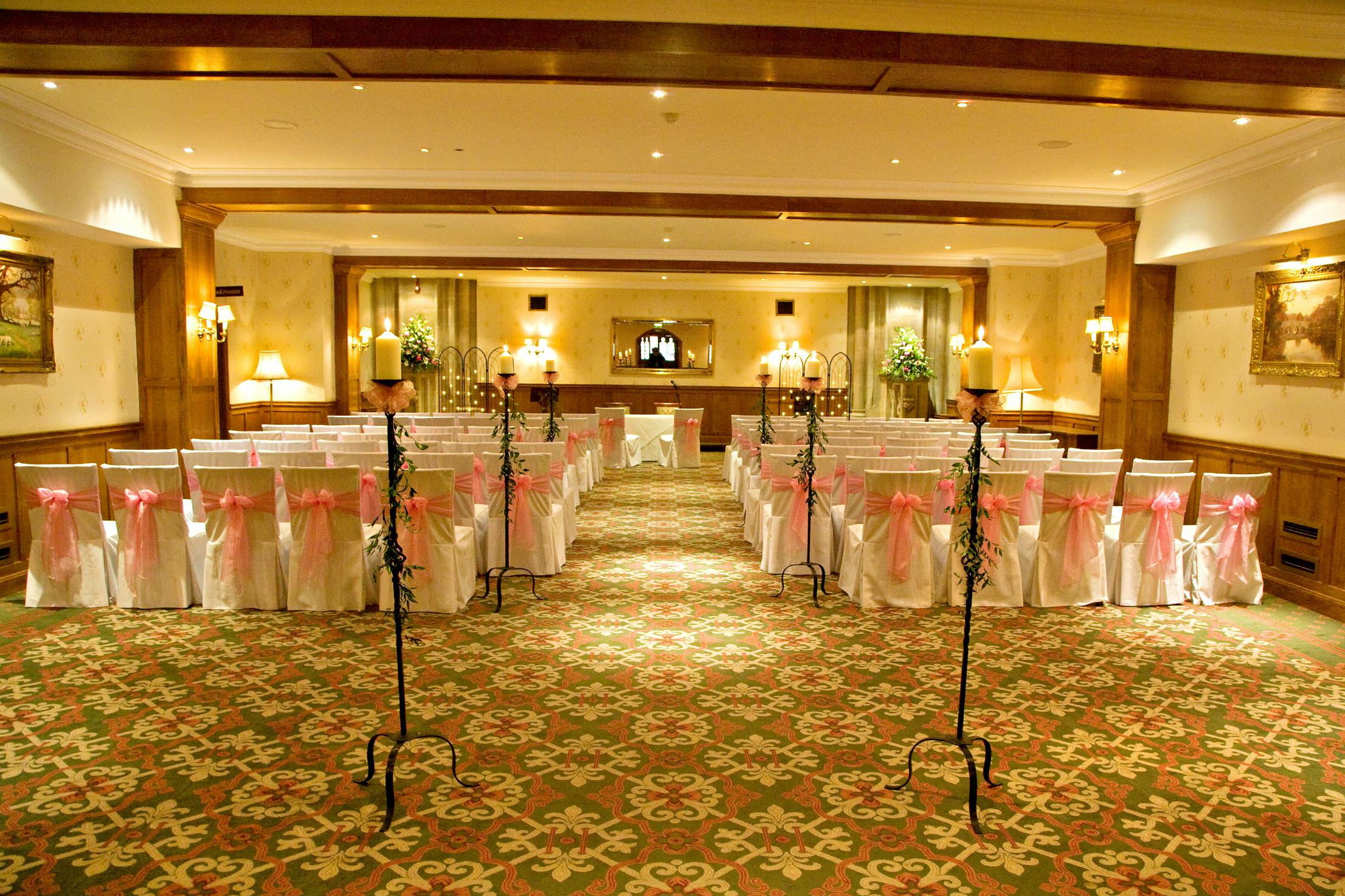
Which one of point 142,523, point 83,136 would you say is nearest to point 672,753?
point 142,523

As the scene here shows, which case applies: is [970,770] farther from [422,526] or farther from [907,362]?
[907,362]

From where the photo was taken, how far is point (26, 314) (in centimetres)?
711

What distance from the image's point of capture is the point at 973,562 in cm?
353

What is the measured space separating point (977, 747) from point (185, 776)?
349cm

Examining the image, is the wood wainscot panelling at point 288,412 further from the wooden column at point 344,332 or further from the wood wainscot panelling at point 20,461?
the wood wainscot panelling at point 20,461

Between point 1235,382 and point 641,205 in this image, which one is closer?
point 1235,382

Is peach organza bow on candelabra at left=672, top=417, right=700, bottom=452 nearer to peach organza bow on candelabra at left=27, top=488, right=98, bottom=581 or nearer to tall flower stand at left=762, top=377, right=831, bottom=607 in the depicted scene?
tall flower stand at left=762, top=377, right=831, bottom=607

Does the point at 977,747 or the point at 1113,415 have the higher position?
the point at 1113,415

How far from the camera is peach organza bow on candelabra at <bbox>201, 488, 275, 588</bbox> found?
223 inches

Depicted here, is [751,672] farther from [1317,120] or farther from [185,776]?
[1317,120]

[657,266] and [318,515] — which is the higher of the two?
[657,266]

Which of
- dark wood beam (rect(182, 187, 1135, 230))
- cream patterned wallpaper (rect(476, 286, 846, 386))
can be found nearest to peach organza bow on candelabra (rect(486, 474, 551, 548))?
dark wood beam (rect(182, 187, 1135, 230))

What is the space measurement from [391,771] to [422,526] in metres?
2.71

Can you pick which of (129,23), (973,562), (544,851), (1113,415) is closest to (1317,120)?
(1113,415)
